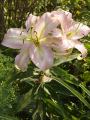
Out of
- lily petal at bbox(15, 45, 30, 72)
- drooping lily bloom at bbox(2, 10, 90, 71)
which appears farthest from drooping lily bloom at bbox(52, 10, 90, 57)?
lily petal at bbox(15, 45, 30, 72)

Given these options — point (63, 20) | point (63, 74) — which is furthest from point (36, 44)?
point (63, 74)

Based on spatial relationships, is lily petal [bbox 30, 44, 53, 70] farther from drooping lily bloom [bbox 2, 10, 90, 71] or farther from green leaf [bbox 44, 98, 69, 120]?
green leaf [bbox 44, 98, 69, 120]

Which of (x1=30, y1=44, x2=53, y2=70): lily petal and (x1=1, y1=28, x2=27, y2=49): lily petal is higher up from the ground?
(x1=1, y1=28, x2=27, y2=49): lily petal

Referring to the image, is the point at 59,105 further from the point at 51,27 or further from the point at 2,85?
the point at 51,27

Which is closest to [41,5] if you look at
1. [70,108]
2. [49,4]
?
[49,4]

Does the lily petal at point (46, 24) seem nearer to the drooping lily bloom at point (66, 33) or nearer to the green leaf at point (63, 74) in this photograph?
the drooping lily bloom at point (66, 33)

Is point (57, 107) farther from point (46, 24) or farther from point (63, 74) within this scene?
point (46, 24)

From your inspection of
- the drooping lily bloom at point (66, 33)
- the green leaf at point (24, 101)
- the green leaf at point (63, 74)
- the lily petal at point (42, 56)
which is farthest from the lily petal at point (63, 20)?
the green leaf at point (24, 101)
